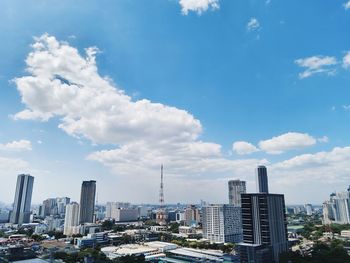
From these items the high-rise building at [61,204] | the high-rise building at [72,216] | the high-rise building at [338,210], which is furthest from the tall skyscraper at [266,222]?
the high-rise building at [61,204]

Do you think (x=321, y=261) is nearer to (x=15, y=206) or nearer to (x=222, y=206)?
(x=222, y=206)

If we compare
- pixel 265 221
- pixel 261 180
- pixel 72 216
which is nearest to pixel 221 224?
pixel 265 221

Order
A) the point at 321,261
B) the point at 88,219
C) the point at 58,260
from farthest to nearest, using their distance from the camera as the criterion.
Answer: the point at 88,219 < the point at 58,260 < the point at 321,261

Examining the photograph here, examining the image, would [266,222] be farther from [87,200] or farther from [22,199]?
[22,199]

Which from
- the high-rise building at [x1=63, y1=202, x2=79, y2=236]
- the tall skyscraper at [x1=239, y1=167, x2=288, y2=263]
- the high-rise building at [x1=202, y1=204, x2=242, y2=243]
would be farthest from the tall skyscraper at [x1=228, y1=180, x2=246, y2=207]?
the tall skyscraper at [x1=239, y1=167, x2=288, y2=263]

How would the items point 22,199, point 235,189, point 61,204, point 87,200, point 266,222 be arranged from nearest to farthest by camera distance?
point 266,222 → point 87,200 → point 22,199 → point 235,189 → point 61,204

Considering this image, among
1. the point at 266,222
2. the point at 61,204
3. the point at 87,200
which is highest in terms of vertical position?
the point at 87,200

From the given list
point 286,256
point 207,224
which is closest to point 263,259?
point 286,256

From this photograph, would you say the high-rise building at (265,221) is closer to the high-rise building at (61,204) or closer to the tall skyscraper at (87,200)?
the tall skyscraper at (87,200)
